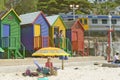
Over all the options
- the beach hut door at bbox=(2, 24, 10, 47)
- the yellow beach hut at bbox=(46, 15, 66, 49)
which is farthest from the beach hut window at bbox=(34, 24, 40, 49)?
the beach hut door at bbox=(2, 24, 10, 47)

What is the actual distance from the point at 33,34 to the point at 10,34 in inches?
82.8

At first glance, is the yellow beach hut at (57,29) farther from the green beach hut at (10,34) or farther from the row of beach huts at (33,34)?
the green beach hut at (10,34)

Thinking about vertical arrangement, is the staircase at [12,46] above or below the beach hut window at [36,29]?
below

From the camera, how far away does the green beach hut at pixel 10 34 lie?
27953mm

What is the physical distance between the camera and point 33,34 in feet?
98.9

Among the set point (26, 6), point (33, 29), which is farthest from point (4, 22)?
point (26, 6)

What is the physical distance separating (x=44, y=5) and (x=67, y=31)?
108ft

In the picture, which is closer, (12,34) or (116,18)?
(12,34)

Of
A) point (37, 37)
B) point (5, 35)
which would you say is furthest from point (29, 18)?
point (5, 35)

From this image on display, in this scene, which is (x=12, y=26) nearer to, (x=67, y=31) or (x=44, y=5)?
(x=67, y=31)

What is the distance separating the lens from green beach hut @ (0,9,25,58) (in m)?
28.0

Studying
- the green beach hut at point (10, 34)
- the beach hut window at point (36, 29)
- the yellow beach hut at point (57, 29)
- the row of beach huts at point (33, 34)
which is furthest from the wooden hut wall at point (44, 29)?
the green beach hut at point (10, 34)

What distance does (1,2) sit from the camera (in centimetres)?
4656

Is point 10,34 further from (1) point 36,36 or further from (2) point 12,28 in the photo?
(1) point 36,36
